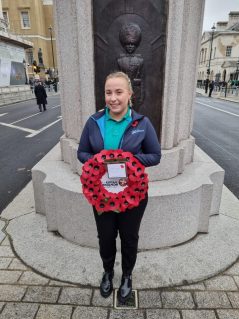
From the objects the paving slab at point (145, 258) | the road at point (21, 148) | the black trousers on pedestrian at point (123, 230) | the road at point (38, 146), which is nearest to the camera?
the black trousers on pedestrian at point (123, 230)

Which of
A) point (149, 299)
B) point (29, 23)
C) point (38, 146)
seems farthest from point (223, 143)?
point (29, 23)

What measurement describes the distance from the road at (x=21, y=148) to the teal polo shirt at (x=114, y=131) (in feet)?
10.3

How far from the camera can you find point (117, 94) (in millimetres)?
2127

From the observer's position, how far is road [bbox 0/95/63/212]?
5.68 metres

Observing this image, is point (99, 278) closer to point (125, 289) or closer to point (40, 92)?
point (125, 289)

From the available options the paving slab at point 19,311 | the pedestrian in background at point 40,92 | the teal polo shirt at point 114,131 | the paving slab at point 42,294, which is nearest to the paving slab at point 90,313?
the paving slab at point 42,294

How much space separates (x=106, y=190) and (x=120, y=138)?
0.44 meters

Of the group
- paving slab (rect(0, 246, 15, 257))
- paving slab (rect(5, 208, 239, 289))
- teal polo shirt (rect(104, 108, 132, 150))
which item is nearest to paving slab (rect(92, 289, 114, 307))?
paving slab (rect(5, 208, 239, 289))

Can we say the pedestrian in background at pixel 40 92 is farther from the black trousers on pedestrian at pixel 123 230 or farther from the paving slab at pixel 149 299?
the paving slab at pixel 149 299

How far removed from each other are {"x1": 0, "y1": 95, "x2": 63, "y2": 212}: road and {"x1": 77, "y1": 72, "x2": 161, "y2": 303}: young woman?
2880mm

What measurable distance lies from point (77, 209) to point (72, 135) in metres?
1.19

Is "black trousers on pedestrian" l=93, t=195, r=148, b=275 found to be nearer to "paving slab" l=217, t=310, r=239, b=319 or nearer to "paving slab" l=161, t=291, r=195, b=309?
"paving slab" l=161, t=291, r=195, b=309

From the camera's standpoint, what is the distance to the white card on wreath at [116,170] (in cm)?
207

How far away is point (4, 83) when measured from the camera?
27.0m
